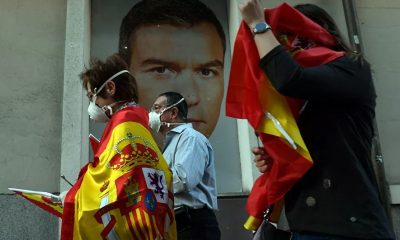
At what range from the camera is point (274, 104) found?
172 centimetres

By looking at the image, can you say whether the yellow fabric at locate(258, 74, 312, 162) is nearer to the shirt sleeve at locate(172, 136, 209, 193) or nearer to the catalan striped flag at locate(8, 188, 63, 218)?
the shirt sleeve at locate(172, 136, 209, 193)

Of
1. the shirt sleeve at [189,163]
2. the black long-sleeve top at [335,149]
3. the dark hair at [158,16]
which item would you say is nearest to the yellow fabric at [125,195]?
the shirt sleeve at [189,163]

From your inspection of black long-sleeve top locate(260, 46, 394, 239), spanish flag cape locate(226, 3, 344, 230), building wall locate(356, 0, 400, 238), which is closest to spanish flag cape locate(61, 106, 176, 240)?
spanish flag cape locate(226, 3, 344, 230)

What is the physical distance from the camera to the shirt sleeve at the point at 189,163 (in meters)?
2.83

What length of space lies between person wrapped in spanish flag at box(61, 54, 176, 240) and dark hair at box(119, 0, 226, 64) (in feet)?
9.63

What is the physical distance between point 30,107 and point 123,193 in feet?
10.1

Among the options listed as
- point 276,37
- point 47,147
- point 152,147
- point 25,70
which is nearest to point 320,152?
point 276,37

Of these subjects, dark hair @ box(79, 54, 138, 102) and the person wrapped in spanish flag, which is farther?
dark hair @ box(79, 54, 138, 102)

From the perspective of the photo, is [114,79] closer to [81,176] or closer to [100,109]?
[100,109]

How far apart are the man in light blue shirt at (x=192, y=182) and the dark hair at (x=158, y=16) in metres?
2.27

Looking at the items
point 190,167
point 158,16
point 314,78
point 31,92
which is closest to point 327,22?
point 314,78

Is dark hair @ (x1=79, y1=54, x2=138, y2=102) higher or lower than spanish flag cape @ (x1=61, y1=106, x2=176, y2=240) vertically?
higher

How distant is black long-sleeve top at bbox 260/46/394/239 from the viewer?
5.10 ft

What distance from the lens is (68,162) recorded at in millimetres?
4598
